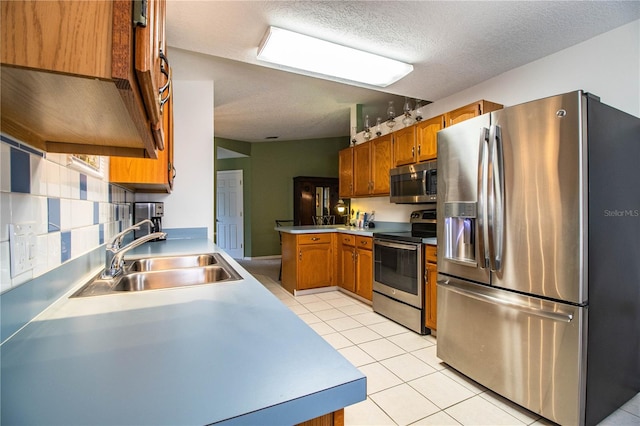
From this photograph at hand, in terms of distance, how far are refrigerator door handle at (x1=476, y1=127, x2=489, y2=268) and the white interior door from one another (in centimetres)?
578

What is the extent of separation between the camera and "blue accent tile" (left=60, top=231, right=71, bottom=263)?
0.94 m

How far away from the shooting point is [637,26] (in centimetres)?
198

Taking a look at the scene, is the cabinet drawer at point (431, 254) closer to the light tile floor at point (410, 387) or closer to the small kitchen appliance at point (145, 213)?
the light tile floor at point (410, 387)

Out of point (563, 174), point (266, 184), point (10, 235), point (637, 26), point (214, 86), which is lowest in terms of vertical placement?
point (10, 235)

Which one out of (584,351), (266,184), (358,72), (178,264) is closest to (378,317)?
(584,351)

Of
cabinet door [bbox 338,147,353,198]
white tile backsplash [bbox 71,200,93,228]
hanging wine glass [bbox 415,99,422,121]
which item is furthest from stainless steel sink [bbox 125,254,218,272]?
cabinet door [bbox 338,147,353,198]

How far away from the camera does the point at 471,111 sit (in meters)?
2.61

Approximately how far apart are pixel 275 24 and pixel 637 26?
7.72 feet

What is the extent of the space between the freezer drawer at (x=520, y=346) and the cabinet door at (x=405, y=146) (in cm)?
152

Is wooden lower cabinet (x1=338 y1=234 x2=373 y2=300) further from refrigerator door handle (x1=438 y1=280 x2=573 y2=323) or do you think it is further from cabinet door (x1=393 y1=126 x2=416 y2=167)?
refrigerator door handle (x1=438 y1=280 x2=573 y2=323)

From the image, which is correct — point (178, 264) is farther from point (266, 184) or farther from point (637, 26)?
point (266, 184)

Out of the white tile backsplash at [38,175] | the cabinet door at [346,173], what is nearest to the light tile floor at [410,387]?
the white tile backsplash at [38,175]

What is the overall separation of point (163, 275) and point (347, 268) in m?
2.71

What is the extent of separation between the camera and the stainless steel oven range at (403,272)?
2.74 meters
